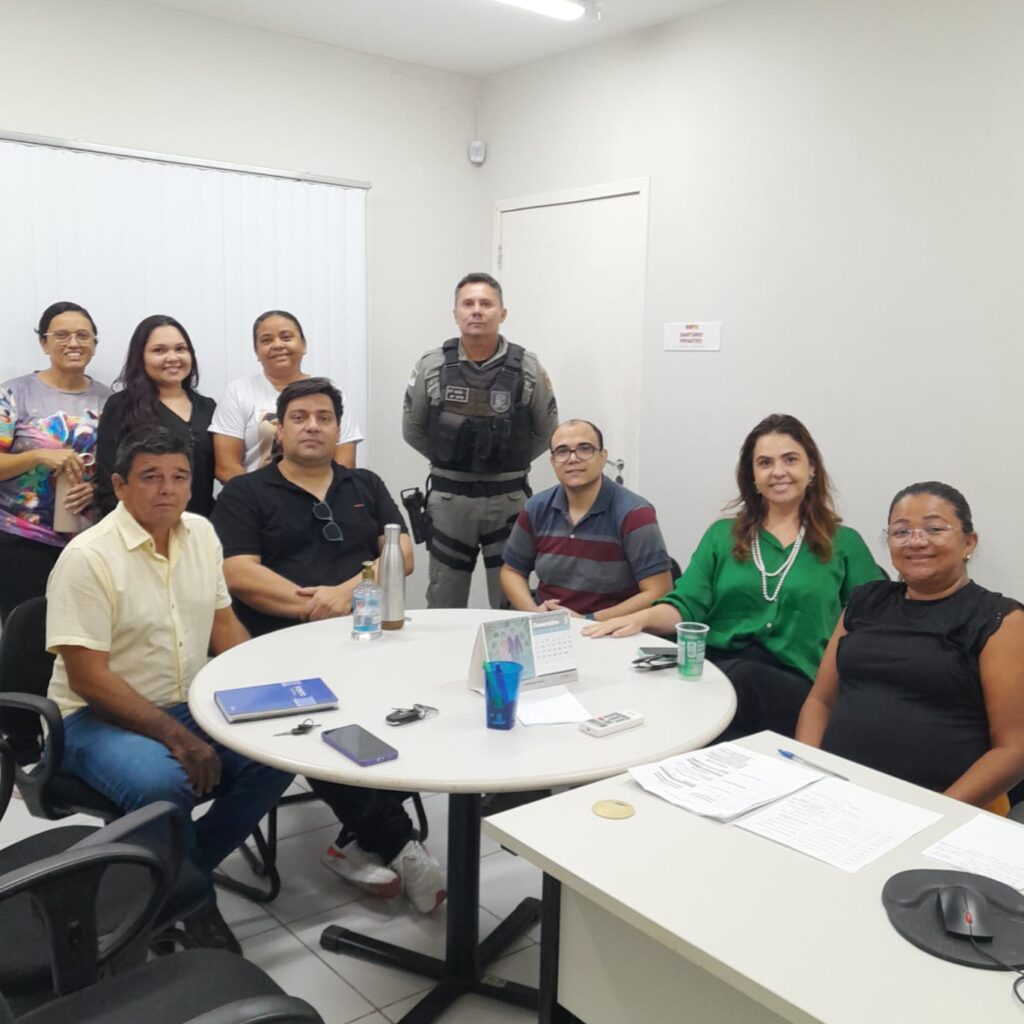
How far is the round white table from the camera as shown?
65.9 inches

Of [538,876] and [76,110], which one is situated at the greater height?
[76,110]

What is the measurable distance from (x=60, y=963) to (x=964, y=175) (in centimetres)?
314

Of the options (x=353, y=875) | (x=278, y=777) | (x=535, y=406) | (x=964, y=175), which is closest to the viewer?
(x=278, y=777)

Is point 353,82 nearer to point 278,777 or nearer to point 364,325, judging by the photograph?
point 364,325

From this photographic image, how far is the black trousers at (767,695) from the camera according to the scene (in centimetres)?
254

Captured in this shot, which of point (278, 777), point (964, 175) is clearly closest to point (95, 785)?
point (278, 777)

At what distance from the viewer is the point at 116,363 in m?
3.90

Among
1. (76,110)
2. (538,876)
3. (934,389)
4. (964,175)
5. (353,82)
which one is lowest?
(538,876)

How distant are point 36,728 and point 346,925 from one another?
0.89 m

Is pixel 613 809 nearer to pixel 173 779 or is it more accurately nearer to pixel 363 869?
pixel 173 779

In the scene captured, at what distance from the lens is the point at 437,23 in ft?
13.2

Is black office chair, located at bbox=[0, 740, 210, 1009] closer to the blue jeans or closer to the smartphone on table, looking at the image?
the blue jeans

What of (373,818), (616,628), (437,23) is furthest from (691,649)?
(437,23)

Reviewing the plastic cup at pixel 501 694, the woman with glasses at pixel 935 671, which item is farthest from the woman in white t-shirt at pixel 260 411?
the woman with glasses at pixel 935 671
